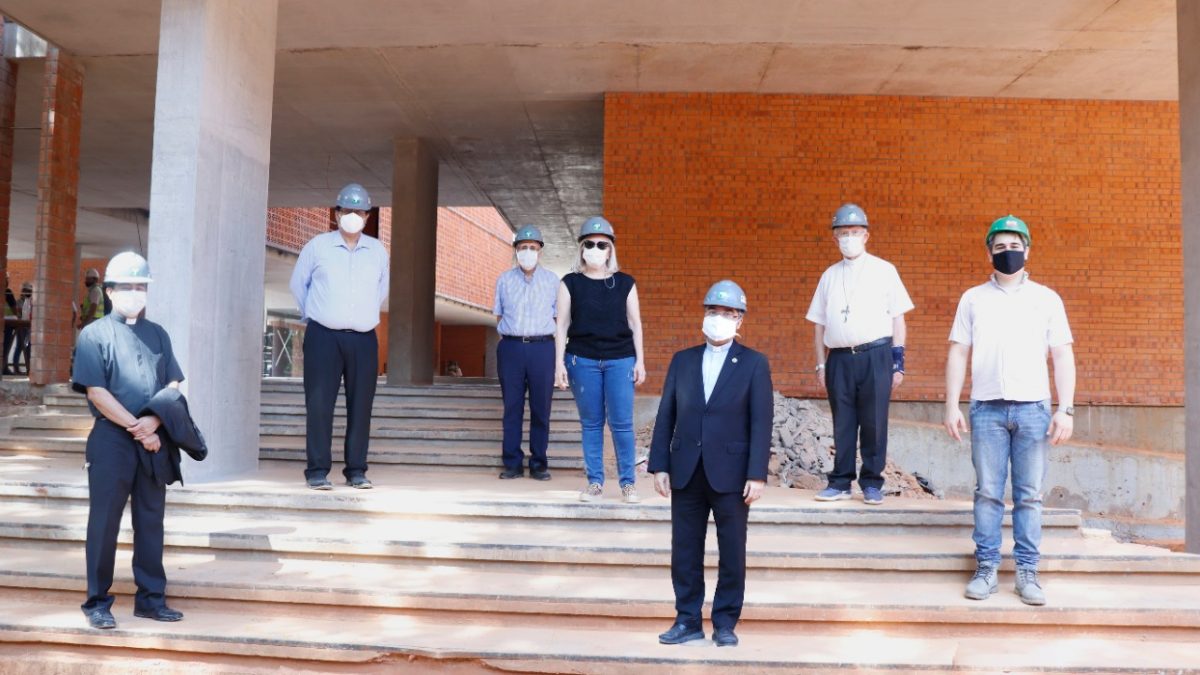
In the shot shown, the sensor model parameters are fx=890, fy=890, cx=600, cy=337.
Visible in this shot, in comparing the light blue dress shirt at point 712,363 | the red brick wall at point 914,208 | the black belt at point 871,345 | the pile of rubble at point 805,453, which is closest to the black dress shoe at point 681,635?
the light blue dress shirt at point 712,363

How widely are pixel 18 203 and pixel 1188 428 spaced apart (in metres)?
20.9

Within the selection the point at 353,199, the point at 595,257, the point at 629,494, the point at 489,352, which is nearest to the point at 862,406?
the point at 629,494

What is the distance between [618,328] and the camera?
18.4ft

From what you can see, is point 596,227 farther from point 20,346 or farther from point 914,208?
point 20,346

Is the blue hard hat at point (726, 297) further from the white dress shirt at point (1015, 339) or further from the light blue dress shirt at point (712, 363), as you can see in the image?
the white dress shirt at point (1015, 339)

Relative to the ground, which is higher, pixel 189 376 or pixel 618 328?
pixel 618 328

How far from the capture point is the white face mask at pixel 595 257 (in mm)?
5621

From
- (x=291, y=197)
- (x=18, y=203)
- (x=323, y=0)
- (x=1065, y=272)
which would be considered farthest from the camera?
(x=18, y=203)

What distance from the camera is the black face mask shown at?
4.48 metres

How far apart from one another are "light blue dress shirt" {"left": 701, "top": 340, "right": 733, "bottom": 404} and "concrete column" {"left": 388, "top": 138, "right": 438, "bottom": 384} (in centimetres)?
919

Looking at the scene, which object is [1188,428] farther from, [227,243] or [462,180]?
[462,180]

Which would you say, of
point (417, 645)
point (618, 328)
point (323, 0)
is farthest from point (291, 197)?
point (417, 645)

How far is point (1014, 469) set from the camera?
14.9ft

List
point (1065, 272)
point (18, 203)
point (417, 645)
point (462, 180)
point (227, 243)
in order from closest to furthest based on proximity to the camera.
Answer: point (417, 645), point (227, 243), point (1065, 272), point (462, 180), point (18, 203)
